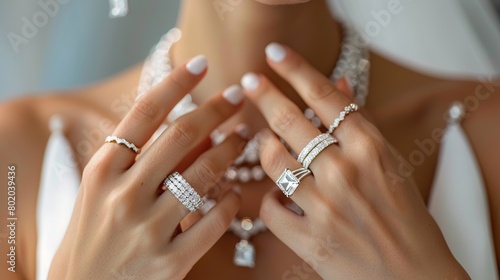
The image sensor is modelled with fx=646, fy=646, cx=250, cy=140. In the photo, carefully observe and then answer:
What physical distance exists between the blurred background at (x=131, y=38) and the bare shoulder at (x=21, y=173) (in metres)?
0.39

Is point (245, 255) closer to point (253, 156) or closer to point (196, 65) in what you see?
point (253, 156)

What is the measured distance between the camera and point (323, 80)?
0.92m

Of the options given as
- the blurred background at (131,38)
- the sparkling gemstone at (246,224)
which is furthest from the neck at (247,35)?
the blurred background at (131,38)

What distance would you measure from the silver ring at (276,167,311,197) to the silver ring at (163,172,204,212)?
0.37ft

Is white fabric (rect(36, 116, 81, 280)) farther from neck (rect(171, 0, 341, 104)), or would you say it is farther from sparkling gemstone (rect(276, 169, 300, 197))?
sparkling gemstone (rect(276, 169, 300, 197))

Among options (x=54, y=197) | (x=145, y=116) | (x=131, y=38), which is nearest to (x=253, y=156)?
(x=145, y=116)

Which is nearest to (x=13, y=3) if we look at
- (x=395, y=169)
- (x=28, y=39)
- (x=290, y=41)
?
(x=28, y=39)

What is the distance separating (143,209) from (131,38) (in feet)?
2.87

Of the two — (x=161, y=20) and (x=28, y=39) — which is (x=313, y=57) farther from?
(x=28, y=39)

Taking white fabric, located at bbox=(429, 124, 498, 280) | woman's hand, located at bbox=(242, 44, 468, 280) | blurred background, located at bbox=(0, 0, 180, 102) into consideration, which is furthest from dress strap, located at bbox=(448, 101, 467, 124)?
blurred background, located at bbox=(0, 0, 180, 102)

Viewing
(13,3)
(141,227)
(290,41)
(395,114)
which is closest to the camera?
(141,227)

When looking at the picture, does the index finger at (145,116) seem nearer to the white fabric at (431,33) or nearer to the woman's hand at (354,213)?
the woman's hand at (354,213)

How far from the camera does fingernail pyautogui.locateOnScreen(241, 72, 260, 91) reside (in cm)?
95

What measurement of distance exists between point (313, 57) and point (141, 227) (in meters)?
0.40
